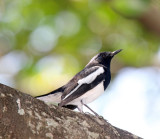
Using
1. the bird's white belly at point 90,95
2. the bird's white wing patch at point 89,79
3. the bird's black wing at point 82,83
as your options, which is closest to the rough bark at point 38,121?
the bird's black wing at point 82,83

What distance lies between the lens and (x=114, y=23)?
5.80m

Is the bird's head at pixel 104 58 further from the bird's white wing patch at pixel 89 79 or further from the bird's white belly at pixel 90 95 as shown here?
the bird's white belly at pixel 90 95

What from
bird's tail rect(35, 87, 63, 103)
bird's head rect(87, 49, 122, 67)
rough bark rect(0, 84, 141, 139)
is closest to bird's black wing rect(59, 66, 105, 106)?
bird's tail rect(35, 87, 63, 103)

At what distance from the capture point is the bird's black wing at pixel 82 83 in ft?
14.3

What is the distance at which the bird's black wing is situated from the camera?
171 inches

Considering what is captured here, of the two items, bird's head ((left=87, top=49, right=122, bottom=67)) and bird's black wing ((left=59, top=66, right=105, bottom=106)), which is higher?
bird's head ((left=87, top=49, right=122, bottom=67))

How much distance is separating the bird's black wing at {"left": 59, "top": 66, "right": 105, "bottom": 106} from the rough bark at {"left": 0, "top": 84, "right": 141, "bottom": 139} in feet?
3.28

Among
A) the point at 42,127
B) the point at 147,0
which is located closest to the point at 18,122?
the point at 42,127

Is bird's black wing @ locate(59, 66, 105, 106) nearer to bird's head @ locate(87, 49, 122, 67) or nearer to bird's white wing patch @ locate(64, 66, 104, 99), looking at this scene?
bird's white wing patch @ locate(64, 66, 104, 99)

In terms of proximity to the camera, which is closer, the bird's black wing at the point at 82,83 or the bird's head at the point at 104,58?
the bird's black wing at the point at 82,83

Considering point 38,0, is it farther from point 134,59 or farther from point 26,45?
point 134,59

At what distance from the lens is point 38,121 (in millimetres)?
2803

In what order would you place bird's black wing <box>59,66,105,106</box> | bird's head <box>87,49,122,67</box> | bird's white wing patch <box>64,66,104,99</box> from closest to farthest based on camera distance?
bird's black wing <box>59,66,105,106</box>
bird's white wing patch <box>64,66,104,99</box>
bird's head <box>87,49,122,67</box>

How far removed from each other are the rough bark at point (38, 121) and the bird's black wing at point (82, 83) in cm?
100
